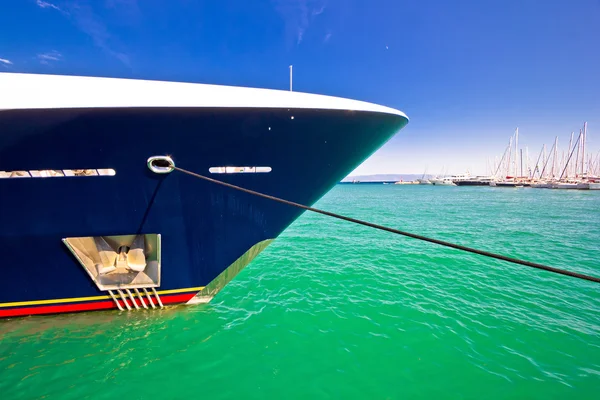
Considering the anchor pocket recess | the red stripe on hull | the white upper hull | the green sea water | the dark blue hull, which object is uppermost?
the white upper hull

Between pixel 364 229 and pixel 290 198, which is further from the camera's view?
pixel 364 229

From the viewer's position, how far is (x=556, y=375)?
3758 mm

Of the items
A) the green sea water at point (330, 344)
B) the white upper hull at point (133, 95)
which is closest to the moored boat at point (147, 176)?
the white upper hull at point (133, 95)

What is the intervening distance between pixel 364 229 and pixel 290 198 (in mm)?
12464

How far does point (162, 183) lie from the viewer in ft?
12.9

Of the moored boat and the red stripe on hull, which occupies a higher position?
the moored boat

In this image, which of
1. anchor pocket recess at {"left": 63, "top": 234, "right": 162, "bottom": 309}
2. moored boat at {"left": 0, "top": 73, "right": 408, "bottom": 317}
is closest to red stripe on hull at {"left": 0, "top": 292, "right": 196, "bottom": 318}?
moored boat at {"left": 0, "top": 73, "right": 408, "bottom": 317}

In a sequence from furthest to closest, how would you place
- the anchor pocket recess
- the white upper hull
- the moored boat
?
the anchor pocket recess < the moored boat < the white upper hull

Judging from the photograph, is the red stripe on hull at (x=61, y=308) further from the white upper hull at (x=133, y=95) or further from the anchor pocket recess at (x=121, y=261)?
the white upper hull at (x=133, y=95)

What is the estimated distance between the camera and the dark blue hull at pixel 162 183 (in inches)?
134

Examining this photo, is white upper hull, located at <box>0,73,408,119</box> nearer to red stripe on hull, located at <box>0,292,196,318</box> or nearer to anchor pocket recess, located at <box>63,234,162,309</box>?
anchor pocket recess, located at <box>63,234,162,309</box>

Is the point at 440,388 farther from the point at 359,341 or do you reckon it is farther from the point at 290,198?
the point at 290,198

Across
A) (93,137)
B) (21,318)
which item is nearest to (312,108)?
(93,137)

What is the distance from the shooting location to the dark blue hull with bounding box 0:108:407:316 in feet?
11.2
